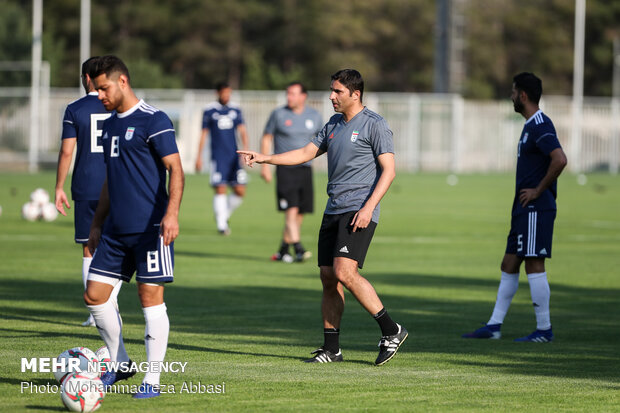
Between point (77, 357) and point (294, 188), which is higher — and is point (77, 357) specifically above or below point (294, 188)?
below

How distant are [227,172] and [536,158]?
10618mm

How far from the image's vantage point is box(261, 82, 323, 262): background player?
1559 cm

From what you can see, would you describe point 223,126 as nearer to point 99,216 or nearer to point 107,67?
point 99,216

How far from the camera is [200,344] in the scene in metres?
9.12

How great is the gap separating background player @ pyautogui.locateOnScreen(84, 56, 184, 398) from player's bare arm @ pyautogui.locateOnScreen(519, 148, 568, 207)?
12.6ft

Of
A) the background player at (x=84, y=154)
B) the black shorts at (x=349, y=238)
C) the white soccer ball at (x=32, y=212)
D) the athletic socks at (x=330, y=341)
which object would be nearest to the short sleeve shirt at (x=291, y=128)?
the background player at (x=84, y=154)

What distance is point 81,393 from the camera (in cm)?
639

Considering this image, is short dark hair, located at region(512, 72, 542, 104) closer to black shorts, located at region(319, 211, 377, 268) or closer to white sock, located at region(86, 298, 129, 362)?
black shorts, located at region(319, 211, 377, 268)

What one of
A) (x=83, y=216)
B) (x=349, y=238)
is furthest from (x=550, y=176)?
(x=83, y=216)

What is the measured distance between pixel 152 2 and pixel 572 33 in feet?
102

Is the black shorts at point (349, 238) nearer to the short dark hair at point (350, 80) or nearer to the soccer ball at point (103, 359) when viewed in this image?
the short dark hair at point (350, 80)

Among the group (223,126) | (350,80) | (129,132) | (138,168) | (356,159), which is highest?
(223,126)

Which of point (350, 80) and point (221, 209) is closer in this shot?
point (350, 80)

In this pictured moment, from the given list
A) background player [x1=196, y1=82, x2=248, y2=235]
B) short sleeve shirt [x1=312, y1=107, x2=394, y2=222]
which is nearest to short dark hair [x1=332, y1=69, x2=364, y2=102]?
short sleeve shirt [x1=312, y1=107, x2=394, y2=222]
